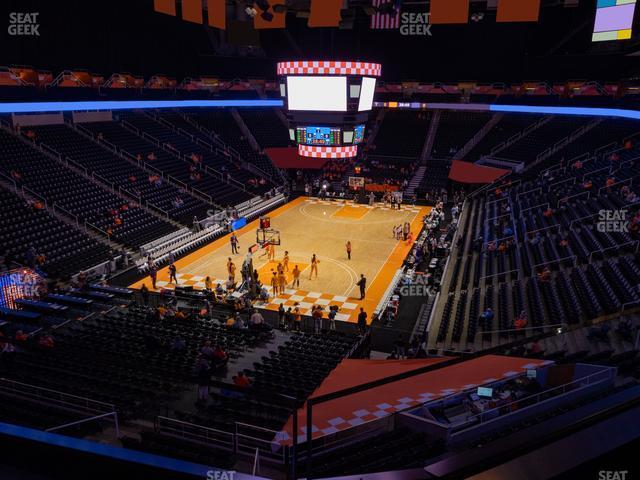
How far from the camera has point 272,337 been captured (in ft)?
50.3

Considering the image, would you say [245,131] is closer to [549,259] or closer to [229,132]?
[229,132]

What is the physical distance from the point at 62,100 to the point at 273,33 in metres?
26.4

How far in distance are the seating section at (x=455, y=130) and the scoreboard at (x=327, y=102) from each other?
87.4 feet

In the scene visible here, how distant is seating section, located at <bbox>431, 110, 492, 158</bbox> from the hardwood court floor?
10.5 m

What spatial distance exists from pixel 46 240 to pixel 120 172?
31.5 feet

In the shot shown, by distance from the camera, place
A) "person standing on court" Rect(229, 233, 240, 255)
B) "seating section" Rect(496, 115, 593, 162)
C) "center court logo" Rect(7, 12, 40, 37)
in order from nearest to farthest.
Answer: "person standing on court" Rect(229, 233, 240, 255) < "center court logo" Rect(7, 12, 40, 37) < "seating section" Rect(496, 115, 593, 162)

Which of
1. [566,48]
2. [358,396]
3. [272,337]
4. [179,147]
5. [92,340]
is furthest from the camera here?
[566,48]

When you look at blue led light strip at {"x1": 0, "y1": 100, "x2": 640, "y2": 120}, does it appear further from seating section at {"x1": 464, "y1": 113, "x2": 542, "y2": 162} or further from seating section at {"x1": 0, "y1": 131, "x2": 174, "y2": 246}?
seating section at {"x1": 464, "y1": 113, "x2": 542, "y2": 162}

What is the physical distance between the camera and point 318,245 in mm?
26891

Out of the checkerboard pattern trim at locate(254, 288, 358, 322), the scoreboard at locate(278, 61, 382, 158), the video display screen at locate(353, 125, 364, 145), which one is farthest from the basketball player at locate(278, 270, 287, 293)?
the video display screen at locate(353, 125, 364, 145)

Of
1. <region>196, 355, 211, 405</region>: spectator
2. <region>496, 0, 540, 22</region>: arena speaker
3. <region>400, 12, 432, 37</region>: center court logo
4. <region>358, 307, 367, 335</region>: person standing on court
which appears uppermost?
<region>400, 12, 432, 37</region>: center court logo

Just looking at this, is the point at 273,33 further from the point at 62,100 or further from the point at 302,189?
the point at 62,100

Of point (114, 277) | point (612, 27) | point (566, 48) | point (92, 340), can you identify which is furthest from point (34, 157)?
point (566, 48)

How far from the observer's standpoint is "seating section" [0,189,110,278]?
64.5 ft
